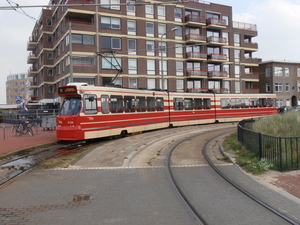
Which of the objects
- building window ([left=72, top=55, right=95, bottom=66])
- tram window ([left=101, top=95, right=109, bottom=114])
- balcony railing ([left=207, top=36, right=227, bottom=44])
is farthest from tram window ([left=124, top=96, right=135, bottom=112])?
balcony railing ([left=207, top=36, right=227, bottom=44])

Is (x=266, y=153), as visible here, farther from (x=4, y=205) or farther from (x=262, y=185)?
(x=4, y=205)

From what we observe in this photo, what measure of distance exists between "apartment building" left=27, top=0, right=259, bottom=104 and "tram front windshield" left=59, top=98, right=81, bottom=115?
1762cm

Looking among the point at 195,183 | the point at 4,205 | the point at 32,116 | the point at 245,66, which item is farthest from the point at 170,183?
the point at 245,66

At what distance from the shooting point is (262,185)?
7004mm

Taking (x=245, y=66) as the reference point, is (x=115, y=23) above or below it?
above

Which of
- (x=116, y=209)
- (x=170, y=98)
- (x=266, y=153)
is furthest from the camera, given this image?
(x=170, y=98)

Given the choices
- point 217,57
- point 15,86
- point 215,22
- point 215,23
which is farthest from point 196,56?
point 15,86

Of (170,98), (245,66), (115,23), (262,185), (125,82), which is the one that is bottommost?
(262,185)

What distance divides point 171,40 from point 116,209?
37.8m

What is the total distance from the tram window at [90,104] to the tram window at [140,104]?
169 inches

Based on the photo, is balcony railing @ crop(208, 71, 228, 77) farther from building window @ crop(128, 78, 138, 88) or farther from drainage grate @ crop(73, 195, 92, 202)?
drainage grate @ crop(73, 195, 92, 202)

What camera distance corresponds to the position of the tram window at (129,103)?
17.5m

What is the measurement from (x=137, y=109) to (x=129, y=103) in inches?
41.4

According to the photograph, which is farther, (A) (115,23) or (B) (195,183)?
(A) (115,23)
